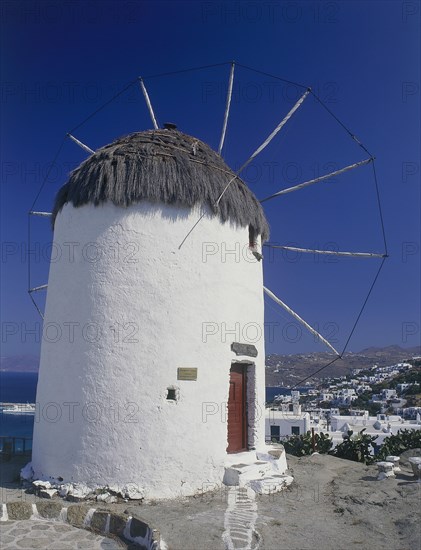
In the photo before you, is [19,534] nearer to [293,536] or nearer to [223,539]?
[223,539]

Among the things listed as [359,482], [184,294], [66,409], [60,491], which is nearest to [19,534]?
[60,491]

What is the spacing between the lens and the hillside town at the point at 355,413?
2923cm

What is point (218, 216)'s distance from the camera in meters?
7.95

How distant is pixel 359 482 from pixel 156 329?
14.6ft

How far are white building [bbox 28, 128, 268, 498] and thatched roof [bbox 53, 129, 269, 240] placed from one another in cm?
2

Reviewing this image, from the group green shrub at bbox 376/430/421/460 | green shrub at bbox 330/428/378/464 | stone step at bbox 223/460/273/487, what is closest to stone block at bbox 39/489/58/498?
stone step at bbox 223/460/273/487

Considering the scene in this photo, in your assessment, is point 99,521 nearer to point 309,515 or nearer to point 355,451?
point 309,515

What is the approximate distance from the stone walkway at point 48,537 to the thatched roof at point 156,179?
4.74m

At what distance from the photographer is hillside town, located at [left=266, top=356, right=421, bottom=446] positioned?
29.2m

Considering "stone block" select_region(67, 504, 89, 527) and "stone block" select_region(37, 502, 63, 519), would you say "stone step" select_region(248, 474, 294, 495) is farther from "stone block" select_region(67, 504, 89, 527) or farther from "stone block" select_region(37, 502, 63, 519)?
"stone block" select_region(37, 502, 63, 519)

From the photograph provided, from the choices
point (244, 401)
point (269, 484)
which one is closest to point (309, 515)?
point (269, 484)

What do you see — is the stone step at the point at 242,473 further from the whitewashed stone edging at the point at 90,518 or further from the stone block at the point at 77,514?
the stone block at the point at 77,514

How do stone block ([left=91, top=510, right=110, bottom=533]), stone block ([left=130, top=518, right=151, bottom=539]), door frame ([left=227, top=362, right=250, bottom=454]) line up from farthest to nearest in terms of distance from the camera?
door frame ([left=227, top=362, right=250, bottom=454]) → stone block ([left=91, top=510, right=110, bottom=533]) → stone block ([left=130, top=518, right=151, bottom=539])

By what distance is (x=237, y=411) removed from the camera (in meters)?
8.27
